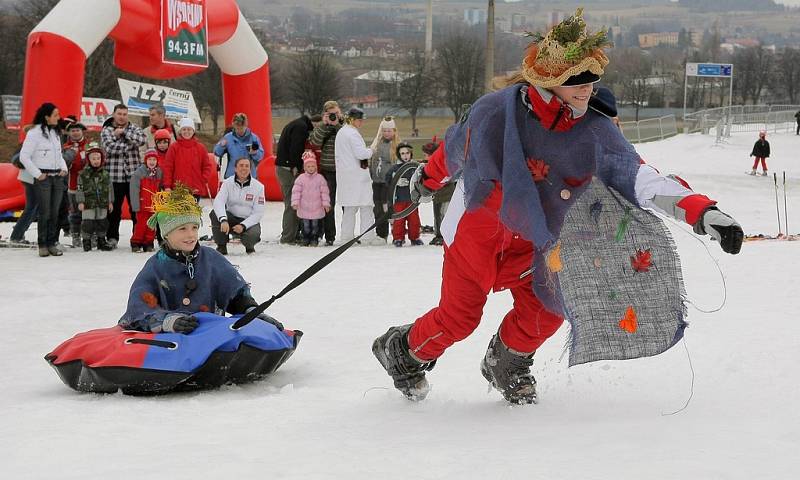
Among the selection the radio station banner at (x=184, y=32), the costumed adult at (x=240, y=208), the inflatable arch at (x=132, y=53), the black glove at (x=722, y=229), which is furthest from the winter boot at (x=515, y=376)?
the radio station banner at (x=184, y=32)

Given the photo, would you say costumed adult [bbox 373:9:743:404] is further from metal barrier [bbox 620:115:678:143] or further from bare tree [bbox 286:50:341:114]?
bare tree [bbox 286:50:341:114]

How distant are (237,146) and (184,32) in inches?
157

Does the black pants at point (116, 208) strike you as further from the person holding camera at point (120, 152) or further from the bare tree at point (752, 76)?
the bare tree at point (752, 76)

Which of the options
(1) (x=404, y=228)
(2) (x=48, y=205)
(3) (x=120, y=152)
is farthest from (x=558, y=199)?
(3) (x=120, y=152)

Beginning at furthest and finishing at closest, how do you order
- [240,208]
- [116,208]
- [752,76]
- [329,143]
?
[752,76], [329,143], [116,208], [240,208]

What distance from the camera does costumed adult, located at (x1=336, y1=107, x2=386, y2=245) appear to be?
11.4 m

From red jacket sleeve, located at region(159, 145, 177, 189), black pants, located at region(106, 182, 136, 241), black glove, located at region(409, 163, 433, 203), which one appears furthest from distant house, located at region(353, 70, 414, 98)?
black glove, located at region(409, 163, 433, 203)

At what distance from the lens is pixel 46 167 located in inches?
400

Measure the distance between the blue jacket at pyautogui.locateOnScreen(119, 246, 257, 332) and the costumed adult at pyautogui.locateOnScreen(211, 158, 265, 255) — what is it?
501 cm

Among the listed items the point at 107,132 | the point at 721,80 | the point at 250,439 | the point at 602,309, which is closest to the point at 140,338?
the point at 250,439

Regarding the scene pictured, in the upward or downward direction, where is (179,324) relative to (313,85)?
downward

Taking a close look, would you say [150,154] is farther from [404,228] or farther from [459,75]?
[459,75]

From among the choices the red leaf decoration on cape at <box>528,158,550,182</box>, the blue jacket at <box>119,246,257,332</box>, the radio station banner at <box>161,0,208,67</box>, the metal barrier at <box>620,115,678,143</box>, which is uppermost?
the radio station banner at <box>161,0,208,67</box>

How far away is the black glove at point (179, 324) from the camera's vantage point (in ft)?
16.5
